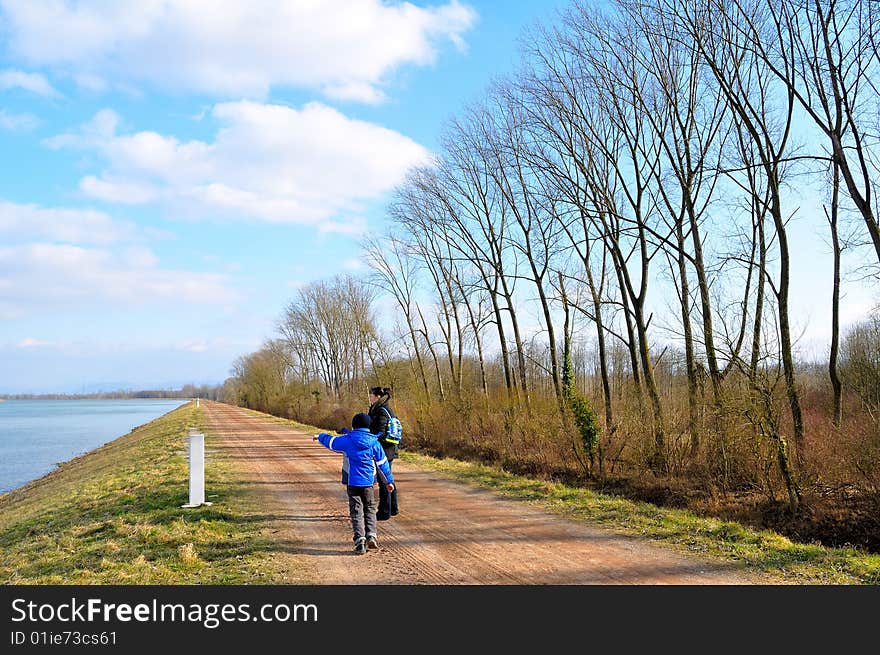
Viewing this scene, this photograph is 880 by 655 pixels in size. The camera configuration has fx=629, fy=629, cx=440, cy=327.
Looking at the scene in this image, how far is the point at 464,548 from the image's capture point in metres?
8.39

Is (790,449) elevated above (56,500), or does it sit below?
above

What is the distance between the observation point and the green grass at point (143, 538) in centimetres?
768

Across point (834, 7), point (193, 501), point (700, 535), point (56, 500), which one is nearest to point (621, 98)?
point (834, 7)

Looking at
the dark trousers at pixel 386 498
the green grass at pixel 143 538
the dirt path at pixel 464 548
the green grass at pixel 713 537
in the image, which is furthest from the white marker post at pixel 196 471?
the green grass at pixel 713 537

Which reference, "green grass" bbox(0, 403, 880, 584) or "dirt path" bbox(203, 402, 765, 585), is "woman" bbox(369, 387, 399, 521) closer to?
"dirt path" bbox(203, 402, 765, 585)

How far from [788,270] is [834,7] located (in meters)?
5.11

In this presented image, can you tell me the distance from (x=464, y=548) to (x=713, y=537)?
11.4 feet

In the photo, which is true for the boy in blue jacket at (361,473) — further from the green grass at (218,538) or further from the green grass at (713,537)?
the green grass at (713,537)

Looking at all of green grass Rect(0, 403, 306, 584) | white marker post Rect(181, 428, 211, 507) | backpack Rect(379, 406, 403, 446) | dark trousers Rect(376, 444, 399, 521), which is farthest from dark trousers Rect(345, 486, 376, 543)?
white marker post Rect(181, 428, 211, 507)

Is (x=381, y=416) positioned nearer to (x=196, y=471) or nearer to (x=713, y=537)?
(x=196, y=471)

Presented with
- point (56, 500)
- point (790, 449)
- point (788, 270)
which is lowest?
point (56, 500)
